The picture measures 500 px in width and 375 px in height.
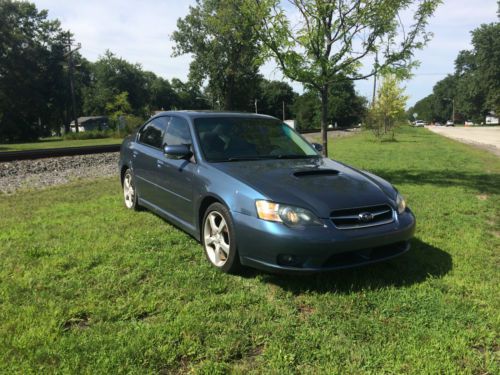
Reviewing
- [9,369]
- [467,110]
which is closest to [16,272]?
[9,369]

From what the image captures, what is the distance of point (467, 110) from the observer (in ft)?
314

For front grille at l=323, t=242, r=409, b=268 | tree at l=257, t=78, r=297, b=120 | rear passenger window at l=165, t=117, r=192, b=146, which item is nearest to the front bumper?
front grille at l=323, t=242, r=409, b=268

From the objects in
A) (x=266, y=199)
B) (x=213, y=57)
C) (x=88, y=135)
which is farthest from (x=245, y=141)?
(x=213, y=57)

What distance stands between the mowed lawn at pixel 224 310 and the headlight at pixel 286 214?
2.06 feet

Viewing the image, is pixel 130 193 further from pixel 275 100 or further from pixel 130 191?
pixel 275 100

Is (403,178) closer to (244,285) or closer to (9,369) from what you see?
(244,285)

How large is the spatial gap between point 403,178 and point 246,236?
7575 millimetres

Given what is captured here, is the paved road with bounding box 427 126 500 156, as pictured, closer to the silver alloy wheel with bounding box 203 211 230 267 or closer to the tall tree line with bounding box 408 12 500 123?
the silver alloy wheel with bounding box 203 211 230 267

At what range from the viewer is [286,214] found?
3.38 m

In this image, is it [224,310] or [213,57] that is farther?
[213,57]

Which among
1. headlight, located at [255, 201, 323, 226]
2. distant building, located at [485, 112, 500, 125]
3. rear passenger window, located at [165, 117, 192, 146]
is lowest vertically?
headlight, located at [255, 201, 323, 226]

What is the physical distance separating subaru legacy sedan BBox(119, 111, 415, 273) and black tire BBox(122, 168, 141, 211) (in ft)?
2.75

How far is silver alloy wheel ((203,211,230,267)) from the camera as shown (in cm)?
386

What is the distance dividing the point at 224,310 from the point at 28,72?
184ft
